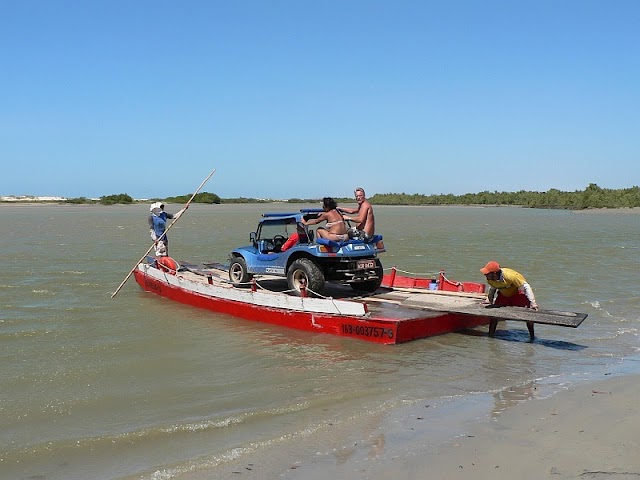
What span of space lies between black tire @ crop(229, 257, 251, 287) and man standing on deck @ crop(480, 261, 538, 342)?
5060 mm

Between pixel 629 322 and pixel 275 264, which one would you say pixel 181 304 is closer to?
pixel 275 264

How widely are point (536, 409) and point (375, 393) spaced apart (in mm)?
1865

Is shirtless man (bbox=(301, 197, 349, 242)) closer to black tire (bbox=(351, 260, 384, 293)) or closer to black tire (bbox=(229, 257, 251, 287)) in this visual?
black tire (bbox=(351, 260, 384, 293))

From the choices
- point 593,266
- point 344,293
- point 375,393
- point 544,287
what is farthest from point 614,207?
point 375,393

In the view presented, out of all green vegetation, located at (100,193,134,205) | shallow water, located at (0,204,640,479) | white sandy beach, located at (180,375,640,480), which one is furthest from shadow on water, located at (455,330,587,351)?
green vegetation, located at (100,193,134,205)

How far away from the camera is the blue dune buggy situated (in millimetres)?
11734

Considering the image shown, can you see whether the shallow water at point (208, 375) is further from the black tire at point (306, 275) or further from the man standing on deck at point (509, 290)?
the black tire at point (306, 275)

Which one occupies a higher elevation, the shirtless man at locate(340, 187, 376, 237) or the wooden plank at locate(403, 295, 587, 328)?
the shirtless man at locate(340, 187, 376, 237)

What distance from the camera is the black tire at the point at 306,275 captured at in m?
11.7

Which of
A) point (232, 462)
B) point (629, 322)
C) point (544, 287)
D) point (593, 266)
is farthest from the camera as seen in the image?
point (593, 266)

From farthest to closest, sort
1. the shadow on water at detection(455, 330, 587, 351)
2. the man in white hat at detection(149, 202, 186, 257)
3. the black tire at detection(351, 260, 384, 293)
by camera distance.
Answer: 1. the man in white hat at detection(149, 202, 186, 257)
2. the black tire at detection(351, 260, 384, 293)
3. the shadow on water at detection(455, 330, 587, 351)

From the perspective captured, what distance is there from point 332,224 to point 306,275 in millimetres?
1039

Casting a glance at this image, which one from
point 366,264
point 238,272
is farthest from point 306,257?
point 238,272

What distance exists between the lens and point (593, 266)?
2123cm
